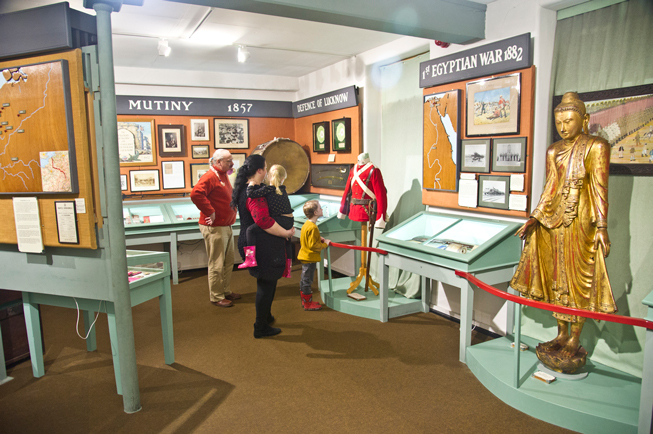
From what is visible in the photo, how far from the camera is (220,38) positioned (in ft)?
16.6

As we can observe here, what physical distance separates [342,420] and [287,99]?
237 inches

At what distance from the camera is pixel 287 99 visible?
7.57 metres

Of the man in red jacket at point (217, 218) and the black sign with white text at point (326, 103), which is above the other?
the black sign with white text at point (326, 103)

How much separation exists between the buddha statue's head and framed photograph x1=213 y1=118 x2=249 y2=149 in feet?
17.6

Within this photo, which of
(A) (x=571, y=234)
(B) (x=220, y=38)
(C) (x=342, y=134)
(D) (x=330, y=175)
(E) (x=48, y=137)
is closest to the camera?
(E) (x=48, y=137)

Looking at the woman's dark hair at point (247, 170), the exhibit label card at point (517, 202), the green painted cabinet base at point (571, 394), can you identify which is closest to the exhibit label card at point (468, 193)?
the exhibit label card at point (517, 202)

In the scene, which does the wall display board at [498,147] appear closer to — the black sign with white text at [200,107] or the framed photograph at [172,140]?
the black sign with white text at [200,107]

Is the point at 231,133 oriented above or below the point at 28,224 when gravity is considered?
above

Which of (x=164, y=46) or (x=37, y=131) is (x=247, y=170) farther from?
(x=164, y=46)

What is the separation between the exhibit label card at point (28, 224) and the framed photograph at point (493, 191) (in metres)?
3.54

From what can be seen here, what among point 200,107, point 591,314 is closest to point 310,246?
point 591,314

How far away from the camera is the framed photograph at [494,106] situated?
142 inches

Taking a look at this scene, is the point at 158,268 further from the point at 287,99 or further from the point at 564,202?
the point at 287,99

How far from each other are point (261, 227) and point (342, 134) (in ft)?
9.40
